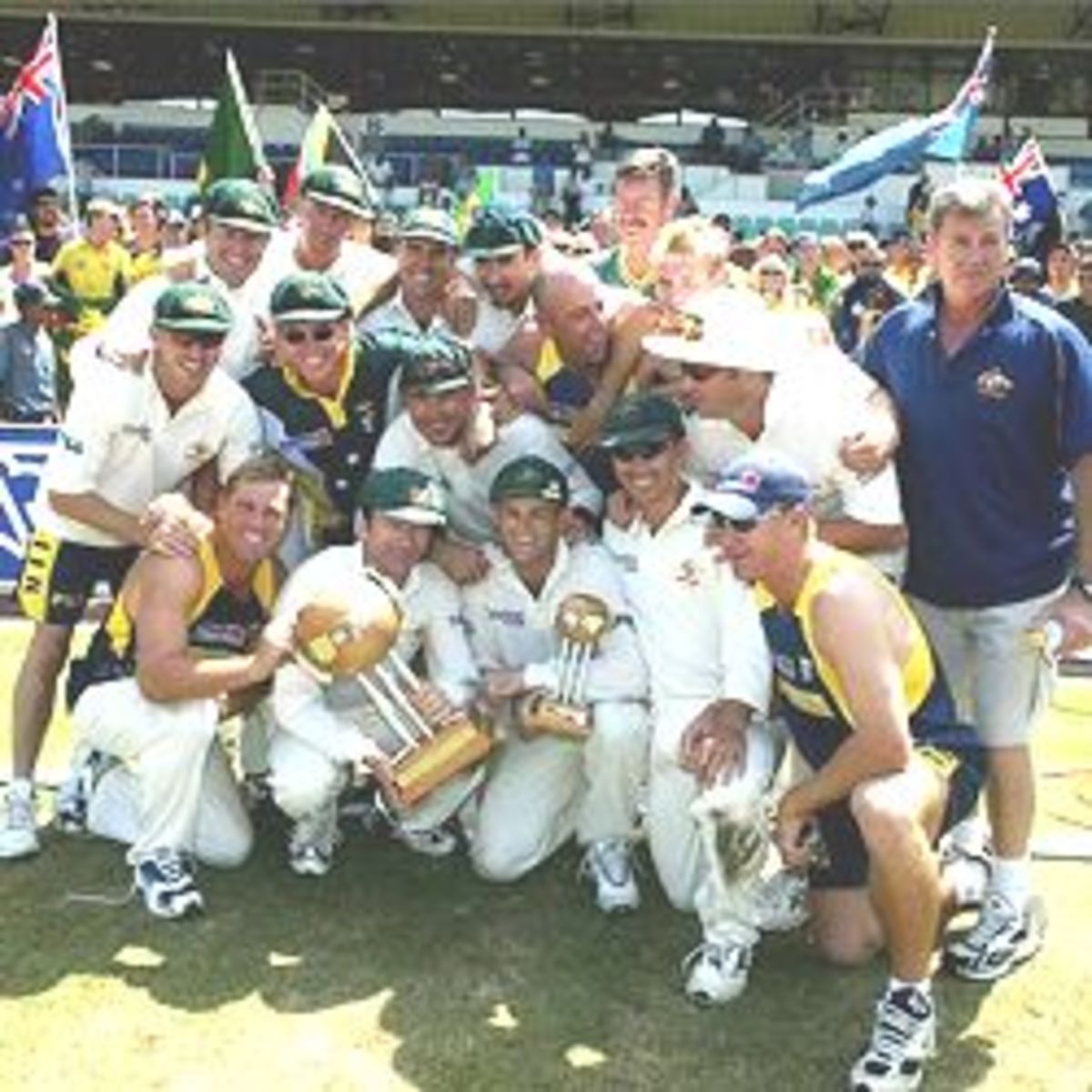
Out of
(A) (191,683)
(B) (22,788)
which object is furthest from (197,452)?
(B) (22,788)

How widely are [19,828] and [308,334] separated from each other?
172 cm

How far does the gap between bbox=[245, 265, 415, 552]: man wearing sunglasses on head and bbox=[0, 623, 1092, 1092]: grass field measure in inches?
44.9

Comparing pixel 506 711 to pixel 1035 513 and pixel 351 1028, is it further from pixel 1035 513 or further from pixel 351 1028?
pixel 1035 513

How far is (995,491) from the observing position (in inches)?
179

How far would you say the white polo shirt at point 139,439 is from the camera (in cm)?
506

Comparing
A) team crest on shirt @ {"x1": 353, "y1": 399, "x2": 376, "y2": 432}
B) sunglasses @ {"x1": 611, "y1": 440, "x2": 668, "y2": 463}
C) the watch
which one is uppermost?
sunglasses @ {"x1": 611, "y1": 440, "x2": 668, "y2": 463}

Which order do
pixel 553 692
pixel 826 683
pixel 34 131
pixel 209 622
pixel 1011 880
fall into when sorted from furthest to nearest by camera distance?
pixel 34 131, pixel 209 622, pixel 553 692, pixel 1011 880, pixel 826 683

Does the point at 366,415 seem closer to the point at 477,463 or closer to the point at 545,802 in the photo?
the point at 477,463

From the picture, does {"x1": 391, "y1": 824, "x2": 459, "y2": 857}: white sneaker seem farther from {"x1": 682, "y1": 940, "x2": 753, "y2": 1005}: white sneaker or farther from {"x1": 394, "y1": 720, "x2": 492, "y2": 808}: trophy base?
{"x1": 682, "y1": 940, "x2": 753, "y2": 1005}: white sneaker

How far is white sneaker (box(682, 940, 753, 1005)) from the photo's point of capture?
4441mm

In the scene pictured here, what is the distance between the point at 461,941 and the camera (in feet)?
15.8

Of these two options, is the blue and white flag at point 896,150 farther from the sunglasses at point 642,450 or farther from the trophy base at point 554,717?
the trophy base at point 554,717

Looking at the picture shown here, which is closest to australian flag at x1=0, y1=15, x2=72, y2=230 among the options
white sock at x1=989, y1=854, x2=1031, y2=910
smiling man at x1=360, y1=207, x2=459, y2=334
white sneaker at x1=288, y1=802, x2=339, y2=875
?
smiling man at x1=360, y1=207, x2=459, y2=334

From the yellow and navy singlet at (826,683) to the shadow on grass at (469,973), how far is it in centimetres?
68
